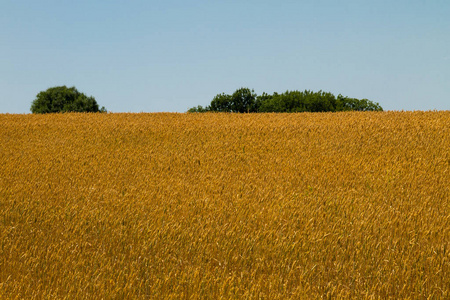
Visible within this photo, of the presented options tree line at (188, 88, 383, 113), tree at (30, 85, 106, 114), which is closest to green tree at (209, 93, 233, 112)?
tree line at (188, 88, 383, 113)

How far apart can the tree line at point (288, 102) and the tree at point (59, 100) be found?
11.6 m

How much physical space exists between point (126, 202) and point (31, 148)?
7063 millimetres

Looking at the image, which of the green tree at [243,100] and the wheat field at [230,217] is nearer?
the wheat field at [230,217]

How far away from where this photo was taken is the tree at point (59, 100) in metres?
47.8

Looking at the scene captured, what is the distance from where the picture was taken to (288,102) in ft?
150

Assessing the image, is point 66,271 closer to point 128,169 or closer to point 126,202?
point 126,202

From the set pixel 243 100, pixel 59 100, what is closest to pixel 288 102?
pixel 243 100

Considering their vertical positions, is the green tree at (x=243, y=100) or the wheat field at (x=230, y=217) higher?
the green tree at (x=243, y=100)

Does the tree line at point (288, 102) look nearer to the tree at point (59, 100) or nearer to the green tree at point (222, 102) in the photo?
the green tree at point (222, 102)

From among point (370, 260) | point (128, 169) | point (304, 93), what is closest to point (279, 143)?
point (128, 169)

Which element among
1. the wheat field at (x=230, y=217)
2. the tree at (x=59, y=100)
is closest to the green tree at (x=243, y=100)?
the tree at (x=59, y=100)

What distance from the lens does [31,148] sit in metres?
12.5

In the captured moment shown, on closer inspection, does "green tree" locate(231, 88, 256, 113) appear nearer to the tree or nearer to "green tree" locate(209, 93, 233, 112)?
"green tree" locate(209, 93, 233, 112)

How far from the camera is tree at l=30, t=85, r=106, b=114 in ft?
157
